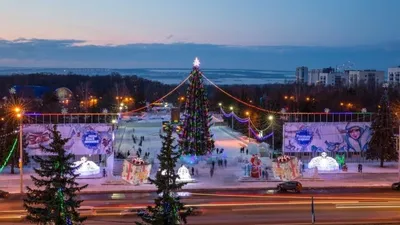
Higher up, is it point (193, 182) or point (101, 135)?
point (101, 135)

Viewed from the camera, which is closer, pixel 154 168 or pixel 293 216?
pixel 293 216

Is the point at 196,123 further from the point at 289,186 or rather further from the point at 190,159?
the point at 289,186

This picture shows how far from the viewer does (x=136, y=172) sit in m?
36.6

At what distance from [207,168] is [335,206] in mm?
14852

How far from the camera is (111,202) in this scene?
30.9 m

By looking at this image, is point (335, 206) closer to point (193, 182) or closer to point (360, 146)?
point (193, 182)

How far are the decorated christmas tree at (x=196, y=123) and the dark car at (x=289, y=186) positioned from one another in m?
10.9

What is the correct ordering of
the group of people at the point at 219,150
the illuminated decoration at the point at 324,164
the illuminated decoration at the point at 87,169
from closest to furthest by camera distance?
the illuminated decoration at the point at 87,169
the illuminated decoration at the point at 324,164
the group of people at the point at 219,150

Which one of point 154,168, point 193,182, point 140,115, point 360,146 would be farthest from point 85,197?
point 140,115

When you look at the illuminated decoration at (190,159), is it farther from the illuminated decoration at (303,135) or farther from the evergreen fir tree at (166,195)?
the evergreen fir tree at (166,195)

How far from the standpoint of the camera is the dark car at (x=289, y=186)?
34062 mm

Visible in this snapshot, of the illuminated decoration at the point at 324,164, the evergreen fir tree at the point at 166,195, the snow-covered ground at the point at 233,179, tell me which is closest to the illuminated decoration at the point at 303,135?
the illuminated decoration at the point at 324,164

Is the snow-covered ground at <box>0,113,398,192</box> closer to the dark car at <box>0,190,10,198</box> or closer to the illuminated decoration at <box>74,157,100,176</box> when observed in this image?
the illuminated decoration at <box>74,157,100,176</box>

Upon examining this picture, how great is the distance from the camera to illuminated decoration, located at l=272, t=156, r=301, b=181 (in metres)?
37.7
